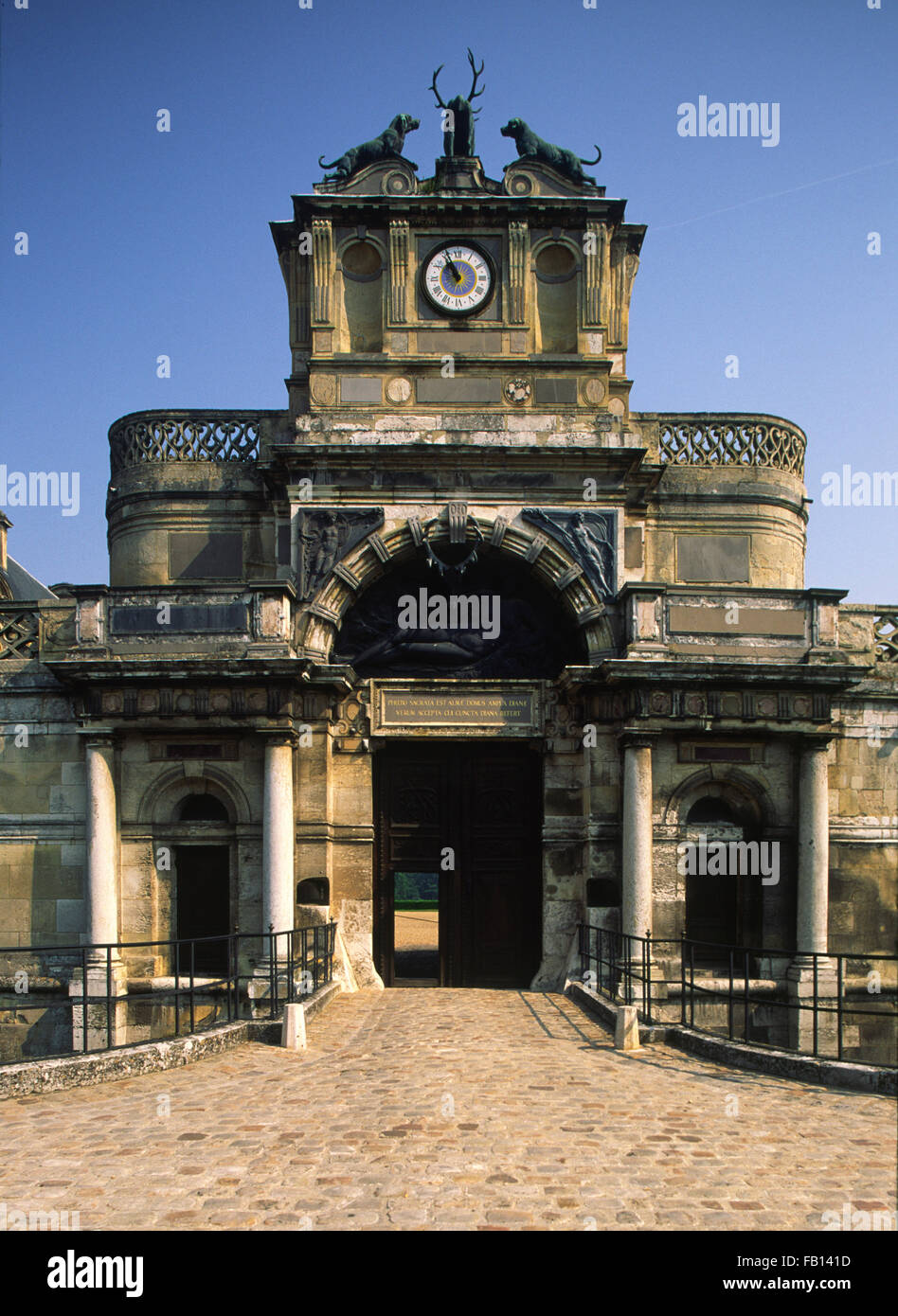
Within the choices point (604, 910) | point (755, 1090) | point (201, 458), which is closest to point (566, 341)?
point (201, 458)

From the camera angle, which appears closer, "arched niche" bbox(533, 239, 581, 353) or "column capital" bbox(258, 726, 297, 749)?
"column capital" bbox(258, 726, 297, 749)

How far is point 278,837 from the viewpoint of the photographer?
13203 mm

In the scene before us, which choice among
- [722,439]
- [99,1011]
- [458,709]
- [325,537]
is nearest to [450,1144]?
[99,1011]

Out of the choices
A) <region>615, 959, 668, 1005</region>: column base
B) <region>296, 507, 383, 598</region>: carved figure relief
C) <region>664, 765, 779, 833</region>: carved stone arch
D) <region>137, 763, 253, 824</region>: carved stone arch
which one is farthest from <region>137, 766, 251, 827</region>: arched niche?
<region>664, 765, 779, 833</region>: carved stone arch

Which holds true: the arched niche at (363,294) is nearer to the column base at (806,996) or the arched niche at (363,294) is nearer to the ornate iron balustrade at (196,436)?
the ornate iron balustrade at (196,436)

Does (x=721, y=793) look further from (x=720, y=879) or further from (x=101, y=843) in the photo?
(x=101, y=843)

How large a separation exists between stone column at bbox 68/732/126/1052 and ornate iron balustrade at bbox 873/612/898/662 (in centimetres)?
1065

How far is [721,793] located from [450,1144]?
8.00m

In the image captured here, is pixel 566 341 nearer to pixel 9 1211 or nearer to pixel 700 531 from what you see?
pixel 700 531

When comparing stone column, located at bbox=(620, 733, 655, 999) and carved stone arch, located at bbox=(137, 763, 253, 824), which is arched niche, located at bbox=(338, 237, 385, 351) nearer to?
carved stone arch, located at bbox=(137, 763, 253, 824)

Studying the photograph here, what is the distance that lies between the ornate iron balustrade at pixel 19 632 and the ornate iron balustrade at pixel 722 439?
9494 millimetres

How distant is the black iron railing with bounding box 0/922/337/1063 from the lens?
41.9 feet

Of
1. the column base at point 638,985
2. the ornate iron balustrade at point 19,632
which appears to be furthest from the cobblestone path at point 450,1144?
the ornate iron balustrade at point 19,632

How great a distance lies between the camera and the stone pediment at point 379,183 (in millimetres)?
14828
